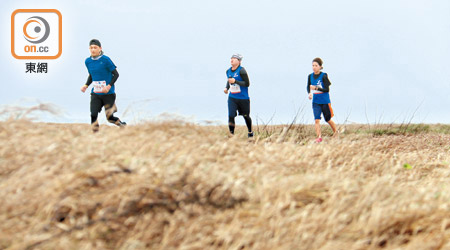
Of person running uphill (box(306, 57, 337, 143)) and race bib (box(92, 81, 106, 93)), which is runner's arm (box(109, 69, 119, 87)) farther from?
person running uphill (box(306, 57, 337, 143))

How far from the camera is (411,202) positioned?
3.50m

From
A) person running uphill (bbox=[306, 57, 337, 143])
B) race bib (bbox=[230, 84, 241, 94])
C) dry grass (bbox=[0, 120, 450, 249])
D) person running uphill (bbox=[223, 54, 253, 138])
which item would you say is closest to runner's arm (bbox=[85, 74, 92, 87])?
person running uphill (bbox=[223, 54, 253, 138])

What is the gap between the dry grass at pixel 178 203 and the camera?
270 cm

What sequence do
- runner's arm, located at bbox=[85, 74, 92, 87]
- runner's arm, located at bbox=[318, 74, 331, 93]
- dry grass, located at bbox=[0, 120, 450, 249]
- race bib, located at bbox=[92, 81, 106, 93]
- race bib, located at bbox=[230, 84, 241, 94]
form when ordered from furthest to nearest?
runner's arm, located at bbox=[318, 74, 331, 93] < race bib, located at bbox=[230, 84, 241, 94] < runner's arm, located at bbox=[85, 74, 92, 87] < race bib, located at bbox=[92, 81, 106, 93] < dry grass, located at bbox=[0, 120, 450, 249]

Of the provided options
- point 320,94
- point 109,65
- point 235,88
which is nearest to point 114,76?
point 109,65

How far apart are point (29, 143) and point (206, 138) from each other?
1614 millimetres

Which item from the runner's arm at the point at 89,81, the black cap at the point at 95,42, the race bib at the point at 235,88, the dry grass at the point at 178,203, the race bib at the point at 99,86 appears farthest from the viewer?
the race bib at the point at 235,88

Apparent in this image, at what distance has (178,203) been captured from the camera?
2.91 metres

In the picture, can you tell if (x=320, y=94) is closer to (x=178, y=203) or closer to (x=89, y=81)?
(x=89, y=81)

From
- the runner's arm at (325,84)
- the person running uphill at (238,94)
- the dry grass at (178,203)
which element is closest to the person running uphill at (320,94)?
the runner's arm at (325,84)

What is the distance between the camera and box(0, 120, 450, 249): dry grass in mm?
2703

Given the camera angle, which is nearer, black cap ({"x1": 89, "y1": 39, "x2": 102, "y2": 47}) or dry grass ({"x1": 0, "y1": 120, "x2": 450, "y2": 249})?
dry grass ({"x1": 0, "y1": 120, "x2": 450, "y2": 249})

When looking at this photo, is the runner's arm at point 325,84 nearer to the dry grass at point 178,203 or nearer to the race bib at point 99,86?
the race bib at point 99,86

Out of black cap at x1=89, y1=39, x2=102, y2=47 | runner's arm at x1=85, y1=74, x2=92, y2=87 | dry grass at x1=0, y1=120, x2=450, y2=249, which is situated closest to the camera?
dry grass at x1=0, y1=120, x2=450, y2=249
